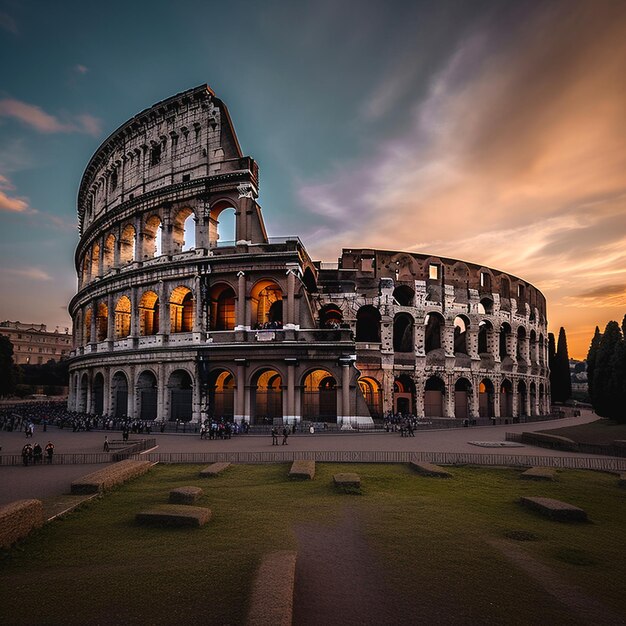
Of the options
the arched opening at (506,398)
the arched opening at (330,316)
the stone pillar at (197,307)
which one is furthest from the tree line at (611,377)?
the stone pillar at (197,307)

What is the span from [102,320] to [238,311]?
17.0 metres

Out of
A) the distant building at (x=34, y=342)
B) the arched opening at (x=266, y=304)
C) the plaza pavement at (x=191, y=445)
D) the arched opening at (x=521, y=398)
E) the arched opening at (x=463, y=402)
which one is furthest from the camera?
the distant building at (x=34, y=342)

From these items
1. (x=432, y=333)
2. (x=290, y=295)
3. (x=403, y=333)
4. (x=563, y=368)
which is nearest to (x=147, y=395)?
(x=290, y=295)

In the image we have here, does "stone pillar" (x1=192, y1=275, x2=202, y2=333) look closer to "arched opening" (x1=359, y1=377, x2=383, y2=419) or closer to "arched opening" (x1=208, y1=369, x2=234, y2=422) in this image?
"arched opening" (x1=208, y1=369, x2=234, y2=422)

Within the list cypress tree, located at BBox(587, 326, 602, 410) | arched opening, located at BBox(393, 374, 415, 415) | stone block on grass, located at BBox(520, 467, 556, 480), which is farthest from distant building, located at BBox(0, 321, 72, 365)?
stone block on grass, located at BBox(520, 467, 556, 480)

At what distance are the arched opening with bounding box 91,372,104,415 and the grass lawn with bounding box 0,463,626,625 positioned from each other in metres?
28.0

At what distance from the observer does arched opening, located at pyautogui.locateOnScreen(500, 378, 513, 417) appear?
151 feet

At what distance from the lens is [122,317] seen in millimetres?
38188

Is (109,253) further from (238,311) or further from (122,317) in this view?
(238,311)

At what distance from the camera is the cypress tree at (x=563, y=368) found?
70162mm

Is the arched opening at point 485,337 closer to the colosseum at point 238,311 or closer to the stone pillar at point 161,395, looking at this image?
the colosseum at point 238,311

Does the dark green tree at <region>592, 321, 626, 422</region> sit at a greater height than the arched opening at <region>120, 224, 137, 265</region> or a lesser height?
lesser

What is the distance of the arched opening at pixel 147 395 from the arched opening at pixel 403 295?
Result: 2172cm

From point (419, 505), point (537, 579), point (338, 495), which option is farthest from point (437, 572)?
point (338, 495)
